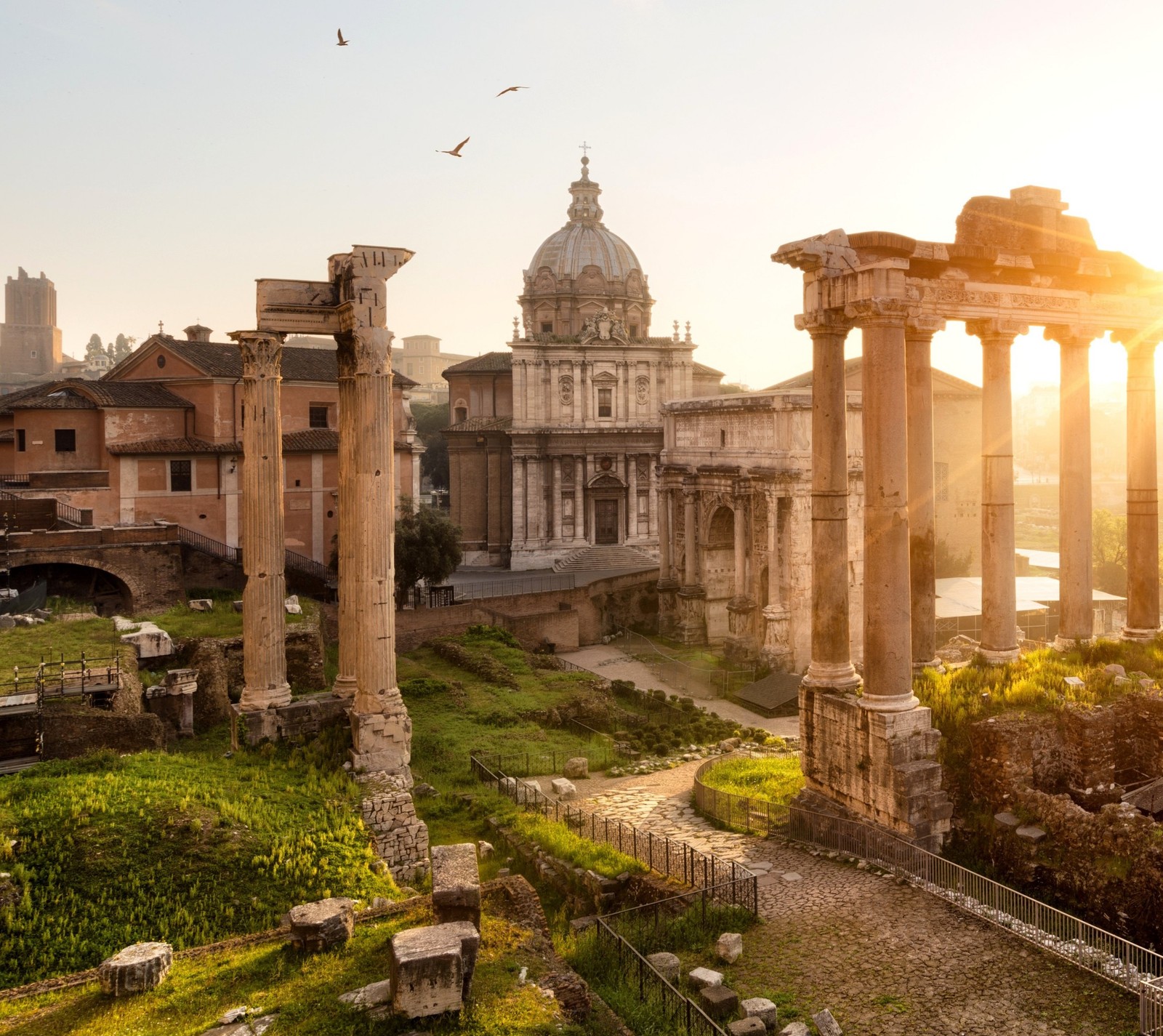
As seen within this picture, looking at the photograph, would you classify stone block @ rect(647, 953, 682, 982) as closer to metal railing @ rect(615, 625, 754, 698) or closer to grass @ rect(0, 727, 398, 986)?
grass @ rect(0, 727, 398, 986)

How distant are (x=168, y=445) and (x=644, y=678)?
18.5 meters

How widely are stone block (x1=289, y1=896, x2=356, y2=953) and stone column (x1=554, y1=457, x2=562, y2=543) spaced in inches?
1579

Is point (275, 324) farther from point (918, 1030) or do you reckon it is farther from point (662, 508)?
point (662, 508)

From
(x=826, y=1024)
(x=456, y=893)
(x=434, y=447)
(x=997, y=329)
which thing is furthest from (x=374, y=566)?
(x=434, y=447)

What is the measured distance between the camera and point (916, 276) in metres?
14.8

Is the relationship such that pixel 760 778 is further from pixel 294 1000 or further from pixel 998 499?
pixel 294 1000

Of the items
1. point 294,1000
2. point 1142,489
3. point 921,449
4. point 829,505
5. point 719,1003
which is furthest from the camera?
point 1142,489

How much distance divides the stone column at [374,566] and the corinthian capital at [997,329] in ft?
30.6

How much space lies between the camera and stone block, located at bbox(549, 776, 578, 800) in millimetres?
18125

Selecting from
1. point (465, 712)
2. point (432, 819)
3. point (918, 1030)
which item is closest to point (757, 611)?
point (465, 712)

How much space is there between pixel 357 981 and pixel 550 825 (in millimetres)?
6741

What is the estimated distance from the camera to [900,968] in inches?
394

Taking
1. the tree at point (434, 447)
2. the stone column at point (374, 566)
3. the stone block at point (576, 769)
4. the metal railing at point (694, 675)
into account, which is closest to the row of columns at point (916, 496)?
the stone column at point (374, 566)

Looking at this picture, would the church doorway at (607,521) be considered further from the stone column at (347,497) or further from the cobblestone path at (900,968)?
the cobblestone path at (900,968)
